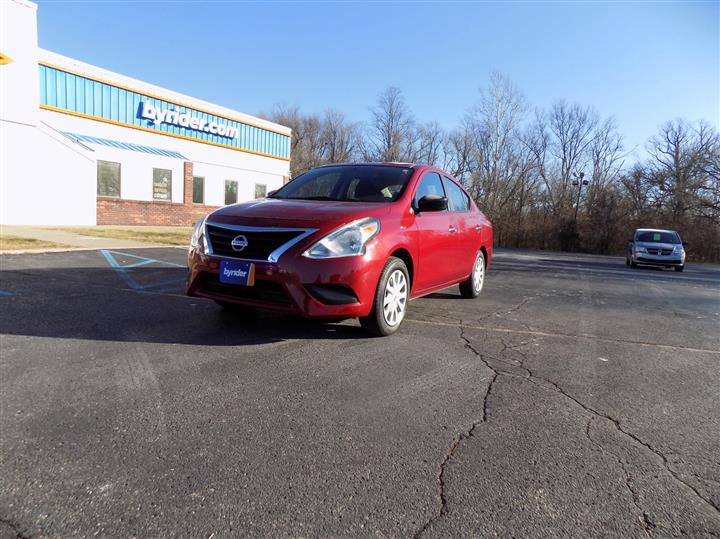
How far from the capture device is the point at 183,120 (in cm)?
2408

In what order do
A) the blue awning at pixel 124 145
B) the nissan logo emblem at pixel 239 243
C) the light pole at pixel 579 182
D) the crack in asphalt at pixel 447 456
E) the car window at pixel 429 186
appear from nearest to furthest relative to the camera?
1. the crack in asphalt at pixel 447 456
2. the nissan logo emblem at pixel 239 243
3. the car window at pixel 429 186
4. the blue awning at pixel 124 145
5. the light pole at pixel 579 182

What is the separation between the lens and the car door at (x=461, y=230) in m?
5.96

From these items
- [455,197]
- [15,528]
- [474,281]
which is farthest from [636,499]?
[474,281]

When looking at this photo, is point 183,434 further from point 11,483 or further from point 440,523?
point 440,523

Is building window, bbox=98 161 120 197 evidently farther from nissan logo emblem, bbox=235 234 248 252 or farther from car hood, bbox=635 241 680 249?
car hood, bbox=635 241 680 249

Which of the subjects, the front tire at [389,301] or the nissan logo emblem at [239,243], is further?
the front tire at [389,301]

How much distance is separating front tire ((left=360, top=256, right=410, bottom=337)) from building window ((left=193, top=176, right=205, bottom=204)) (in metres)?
22.6

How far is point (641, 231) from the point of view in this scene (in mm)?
18906

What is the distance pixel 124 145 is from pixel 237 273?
20.3 metres

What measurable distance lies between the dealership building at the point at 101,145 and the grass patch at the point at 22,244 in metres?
7.57

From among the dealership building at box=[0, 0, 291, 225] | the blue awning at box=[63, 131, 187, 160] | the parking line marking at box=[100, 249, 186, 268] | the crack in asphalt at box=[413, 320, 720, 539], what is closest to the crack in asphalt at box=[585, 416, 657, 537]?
the crack in asphalt at box=[413, 320, 720, 539]

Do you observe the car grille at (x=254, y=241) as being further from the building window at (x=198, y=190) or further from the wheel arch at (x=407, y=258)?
the building window at (x=198, y=190)

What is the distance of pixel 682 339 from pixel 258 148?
27073mm

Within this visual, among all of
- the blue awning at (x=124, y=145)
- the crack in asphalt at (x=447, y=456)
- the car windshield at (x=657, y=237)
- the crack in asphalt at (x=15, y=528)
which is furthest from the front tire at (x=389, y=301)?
the blue awning at (x=124, y=145)
